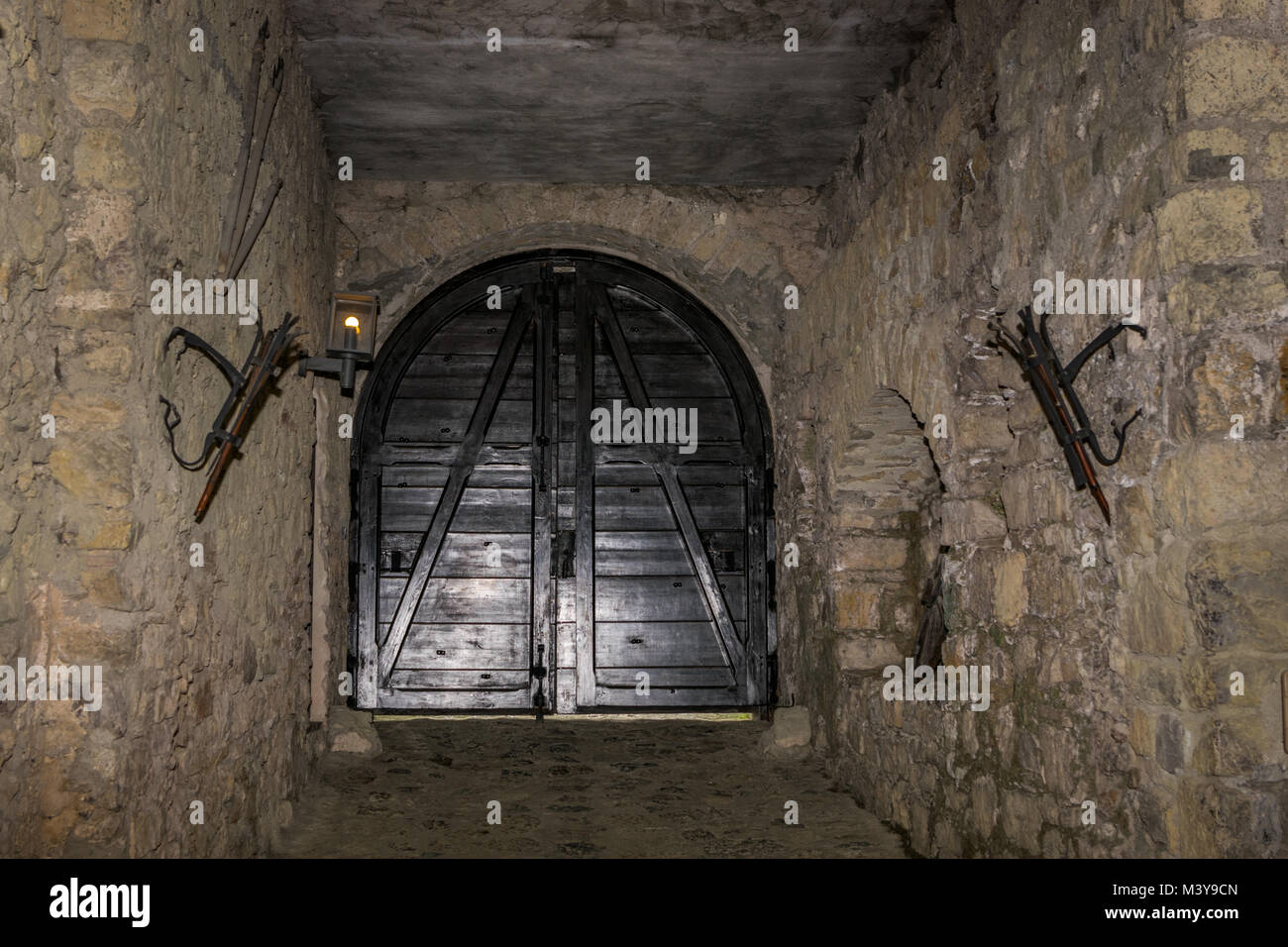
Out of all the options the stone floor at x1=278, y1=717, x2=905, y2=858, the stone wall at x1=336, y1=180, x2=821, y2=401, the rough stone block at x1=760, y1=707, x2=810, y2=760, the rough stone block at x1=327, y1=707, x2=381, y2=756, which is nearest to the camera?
the stone floor at x1=278, y1=717, x2=905, y2=858

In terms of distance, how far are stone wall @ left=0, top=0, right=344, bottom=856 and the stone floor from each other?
88cm

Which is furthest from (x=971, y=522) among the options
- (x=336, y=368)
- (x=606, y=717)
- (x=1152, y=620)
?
(x=606, y=717)

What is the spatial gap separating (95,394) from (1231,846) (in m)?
2.29

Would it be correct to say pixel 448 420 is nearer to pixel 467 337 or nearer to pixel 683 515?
pixel 467 337

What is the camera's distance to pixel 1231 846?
1.88m

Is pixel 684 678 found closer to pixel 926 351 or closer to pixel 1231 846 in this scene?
pixel 926 351

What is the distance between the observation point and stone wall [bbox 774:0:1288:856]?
1.93m

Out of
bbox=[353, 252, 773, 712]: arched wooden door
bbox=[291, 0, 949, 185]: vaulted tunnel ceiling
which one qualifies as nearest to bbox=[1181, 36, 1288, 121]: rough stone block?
bbox=[291, 0, 949, 185]: vaulted tunnel ceiling

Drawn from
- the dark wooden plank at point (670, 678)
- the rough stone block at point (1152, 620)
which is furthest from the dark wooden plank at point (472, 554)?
the rough stone block at point (1152, 620)

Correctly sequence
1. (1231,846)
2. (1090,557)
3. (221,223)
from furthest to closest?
(221,223) → (1090,557) → (1231,846)

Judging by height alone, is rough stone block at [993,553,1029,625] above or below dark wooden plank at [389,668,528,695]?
above

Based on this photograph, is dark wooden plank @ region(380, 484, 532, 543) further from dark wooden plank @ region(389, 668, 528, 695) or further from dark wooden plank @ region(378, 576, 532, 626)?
dark wooden plank @ region(389, 668, 528, 695)

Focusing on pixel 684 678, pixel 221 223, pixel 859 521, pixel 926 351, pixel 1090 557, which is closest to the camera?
pixel 1090 557
